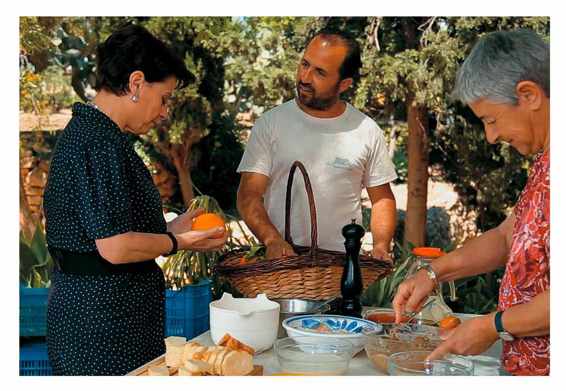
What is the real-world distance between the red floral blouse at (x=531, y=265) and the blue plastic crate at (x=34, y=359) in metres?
2.33

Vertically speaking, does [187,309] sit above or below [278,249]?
below

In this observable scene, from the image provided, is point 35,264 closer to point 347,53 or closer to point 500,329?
point 347,53

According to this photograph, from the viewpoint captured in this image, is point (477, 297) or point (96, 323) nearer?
point (96, 323)

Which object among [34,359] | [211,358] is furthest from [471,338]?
[34,359]

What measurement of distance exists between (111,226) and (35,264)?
1959 mm

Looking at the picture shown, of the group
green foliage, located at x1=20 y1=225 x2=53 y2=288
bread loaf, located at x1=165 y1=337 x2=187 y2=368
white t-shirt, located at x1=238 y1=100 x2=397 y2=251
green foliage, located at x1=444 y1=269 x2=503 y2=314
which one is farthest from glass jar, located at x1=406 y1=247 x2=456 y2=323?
green foliage, located at x1=444 y1=269 x2=503 y2=314

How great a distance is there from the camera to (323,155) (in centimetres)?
310

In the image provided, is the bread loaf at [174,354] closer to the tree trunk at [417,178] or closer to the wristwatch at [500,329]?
the wristwatch at [500,329]

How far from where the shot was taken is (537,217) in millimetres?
1605

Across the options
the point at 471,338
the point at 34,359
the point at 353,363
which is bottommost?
the point at 34,359
